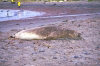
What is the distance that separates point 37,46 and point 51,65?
175 cm

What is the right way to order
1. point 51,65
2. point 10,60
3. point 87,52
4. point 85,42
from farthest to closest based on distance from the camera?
point 85,42
point 87,52
point 10,60
point 51,65

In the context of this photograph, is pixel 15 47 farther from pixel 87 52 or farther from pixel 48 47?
pixel 87 52

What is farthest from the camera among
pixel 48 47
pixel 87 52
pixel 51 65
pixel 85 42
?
pixel 85 42

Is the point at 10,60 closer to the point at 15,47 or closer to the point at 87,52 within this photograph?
the point at 15,47

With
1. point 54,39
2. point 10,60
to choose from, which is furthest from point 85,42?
point 10,60

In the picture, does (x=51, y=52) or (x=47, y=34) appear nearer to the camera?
(x=51, y=52)

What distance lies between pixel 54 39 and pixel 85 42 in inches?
40.6

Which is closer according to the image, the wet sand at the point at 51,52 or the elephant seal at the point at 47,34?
the wet sand at the point at 51,52

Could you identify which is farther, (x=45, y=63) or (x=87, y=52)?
(x=87, y=52)

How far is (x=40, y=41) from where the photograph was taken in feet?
22.8

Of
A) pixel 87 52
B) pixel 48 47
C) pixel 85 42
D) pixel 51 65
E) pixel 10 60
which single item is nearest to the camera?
pixel 51 65

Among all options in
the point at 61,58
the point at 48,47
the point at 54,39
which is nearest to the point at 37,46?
the point at 48,47

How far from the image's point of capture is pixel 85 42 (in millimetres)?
6867

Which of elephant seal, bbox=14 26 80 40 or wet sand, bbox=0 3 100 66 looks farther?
elephant seal, bbox=14 26 80 40
